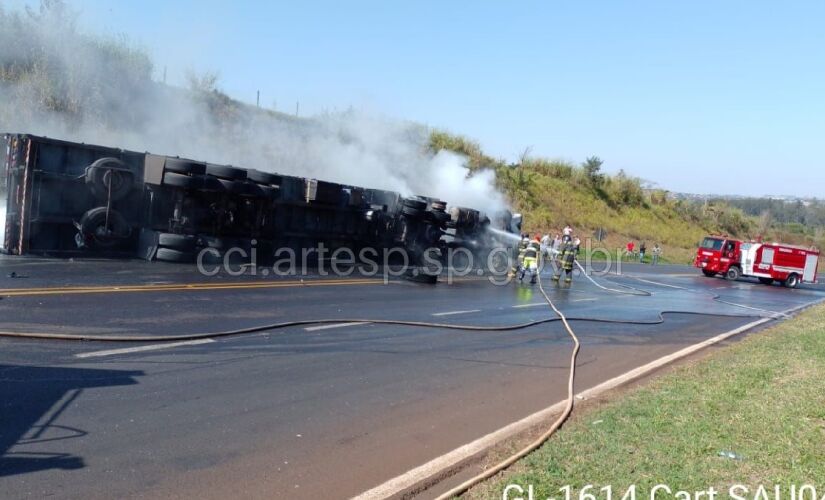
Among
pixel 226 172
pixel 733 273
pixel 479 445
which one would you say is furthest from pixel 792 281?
pixel 479 445

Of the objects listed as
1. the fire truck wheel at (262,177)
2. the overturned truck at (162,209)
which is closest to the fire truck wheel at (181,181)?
the overturned truck at (162,209)

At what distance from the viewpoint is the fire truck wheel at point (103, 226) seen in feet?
53.5

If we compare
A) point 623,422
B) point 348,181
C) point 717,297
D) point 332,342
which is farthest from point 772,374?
point 348,181

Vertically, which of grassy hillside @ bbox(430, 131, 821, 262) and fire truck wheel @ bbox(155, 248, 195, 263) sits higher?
grassy hillside @ bbox(430, 131, 821, 262)

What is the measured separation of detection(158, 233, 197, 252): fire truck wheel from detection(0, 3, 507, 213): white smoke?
1110 cm

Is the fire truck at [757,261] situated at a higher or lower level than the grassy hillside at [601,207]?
lower

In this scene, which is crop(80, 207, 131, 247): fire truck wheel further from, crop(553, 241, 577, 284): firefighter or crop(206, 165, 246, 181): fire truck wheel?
crop(553, 241, 577, 284): firefighter

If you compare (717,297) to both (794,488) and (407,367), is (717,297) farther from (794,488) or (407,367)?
(794,488)

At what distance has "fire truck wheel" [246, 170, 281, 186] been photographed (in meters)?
19.1

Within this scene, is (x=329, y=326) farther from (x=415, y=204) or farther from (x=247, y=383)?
(x=415, y=204)

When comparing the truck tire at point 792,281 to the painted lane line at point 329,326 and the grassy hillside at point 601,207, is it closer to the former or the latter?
the grassy hillside at point 601,207

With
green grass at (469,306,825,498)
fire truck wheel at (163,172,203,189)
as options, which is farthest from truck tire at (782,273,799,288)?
green grass at (469,306,825,498)

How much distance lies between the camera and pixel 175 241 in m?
17.1

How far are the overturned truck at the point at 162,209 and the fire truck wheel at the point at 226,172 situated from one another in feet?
0.08
